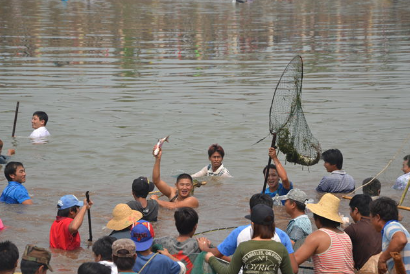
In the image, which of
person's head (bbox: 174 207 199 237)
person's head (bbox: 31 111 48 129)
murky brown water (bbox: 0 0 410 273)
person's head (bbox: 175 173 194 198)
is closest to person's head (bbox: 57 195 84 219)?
murky brown water (bbox: 0 0 410 273)

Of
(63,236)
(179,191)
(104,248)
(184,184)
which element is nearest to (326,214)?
(104,248)

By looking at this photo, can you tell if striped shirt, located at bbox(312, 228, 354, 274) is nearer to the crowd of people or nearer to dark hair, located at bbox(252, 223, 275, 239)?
the crowd of people

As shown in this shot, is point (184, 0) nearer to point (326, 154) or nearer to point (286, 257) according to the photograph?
point (326, 154)

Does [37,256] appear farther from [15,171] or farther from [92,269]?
[15,171]

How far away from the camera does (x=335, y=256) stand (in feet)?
24.9

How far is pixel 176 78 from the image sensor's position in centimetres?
2677

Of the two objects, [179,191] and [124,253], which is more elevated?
[124,253]

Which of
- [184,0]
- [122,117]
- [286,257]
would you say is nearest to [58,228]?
[286,257]

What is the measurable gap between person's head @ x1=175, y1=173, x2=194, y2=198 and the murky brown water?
0.42 metres

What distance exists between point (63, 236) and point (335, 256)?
12.8 feet

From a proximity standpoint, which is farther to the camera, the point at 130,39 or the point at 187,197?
the point at 130,39

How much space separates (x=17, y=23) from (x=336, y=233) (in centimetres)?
4012

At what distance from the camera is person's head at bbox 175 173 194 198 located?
11836 mm

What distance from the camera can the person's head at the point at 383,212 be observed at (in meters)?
7.65
